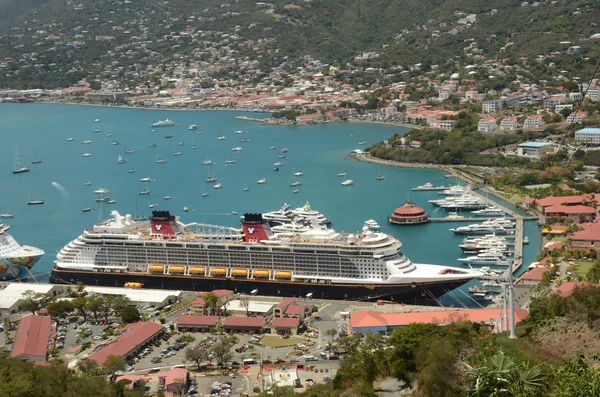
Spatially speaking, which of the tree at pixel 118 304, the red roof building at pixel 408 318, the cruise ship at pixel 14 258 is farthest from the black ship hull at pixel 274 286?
the tree at pixel 118 304

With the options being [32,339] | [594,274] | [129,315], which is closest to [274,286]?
[129,315]

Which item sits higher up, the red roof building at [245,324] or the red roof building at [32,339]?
the red roof building at [32,339]

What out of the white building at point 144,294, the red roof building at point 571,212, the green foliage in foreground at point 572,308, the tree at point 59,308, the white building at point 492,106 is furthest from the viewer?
the white building at point 492,106

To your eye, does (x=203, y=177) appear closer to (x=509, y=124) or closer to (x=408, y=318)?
(x=509, y=124)

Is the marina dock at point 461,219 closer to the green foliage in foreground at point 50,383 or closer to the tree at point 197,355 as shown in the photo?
the tree at point 197,355

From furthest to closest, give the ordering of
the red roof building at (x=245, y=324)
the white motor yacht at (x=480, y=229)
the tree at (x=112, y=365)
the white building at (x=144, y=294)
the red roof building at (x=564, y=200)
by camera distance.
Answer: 1. the red roof building at (x=564, y=200)
2. the white motor yacht at (x=480, y=229)
3. the white building at (x=144, y=294)
4. the red roof building at (x=245, y=324)
5. the tree at (x=112, y=365)

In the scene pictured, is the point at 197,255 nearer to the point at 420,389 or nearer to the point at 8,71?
the point at 420,389

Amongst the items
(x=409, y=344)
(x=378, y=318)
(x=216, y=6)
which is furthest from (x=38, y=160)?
(x=216, y=6)
